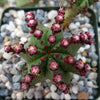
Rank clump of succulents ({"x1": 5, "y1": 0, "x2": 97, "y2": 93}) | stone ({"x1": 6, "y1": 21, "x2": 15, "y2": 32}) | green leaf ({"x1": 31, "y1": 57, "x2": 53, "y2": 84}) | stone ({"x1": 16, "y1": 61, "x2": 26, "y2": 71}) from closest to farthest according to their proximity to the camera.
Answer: clump of succulents ({"x1": 5, "y1": 0, "x2": 97, "y2": 93}) → green leaf ({"x1": 31, "y1": 57, "x2": 53, "y2": 84}) → stone ({"x1": 16, "y1": 61, "x2": 26, "y2": 71}) → stone ({"x1": 6, "y1": 21, "x2": 15, "y2": 32})

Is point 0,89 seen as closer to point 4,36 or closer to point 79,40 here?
point 4,36

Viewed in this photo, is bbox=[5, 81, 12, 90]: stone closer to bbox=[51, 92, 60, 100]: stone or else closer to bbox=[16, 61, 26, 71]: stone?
bbox=[16, 61, 26, 71]: stone

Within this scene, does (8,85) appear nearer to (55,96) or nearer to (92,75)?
(55,96)

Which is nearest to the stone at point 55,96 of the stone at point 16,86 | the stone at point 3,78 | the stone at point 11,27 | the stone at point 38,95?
the stone at point 38,95

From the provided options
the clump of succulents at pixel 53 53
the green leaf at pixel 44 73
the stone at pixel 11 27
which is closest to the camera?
the clump of succulents at pixel 53 53

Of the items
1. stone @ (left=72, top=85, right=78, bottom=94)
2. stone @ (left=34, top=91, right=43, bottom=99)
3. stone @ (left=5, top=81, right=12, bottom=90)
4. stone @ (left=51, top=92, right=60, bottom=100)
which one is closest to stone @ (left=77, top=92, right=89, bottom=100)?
stone @ (left=72, top=85, right=78, bottom=94)

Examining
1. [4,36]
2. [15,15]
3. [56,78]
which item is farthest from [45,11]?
[56,78]

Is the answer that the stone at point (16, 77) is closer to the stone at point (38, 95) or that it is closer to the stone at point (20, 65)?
the stone at point (20, 65)

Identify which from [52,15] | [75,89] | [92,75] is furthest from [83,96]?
[52,15]
